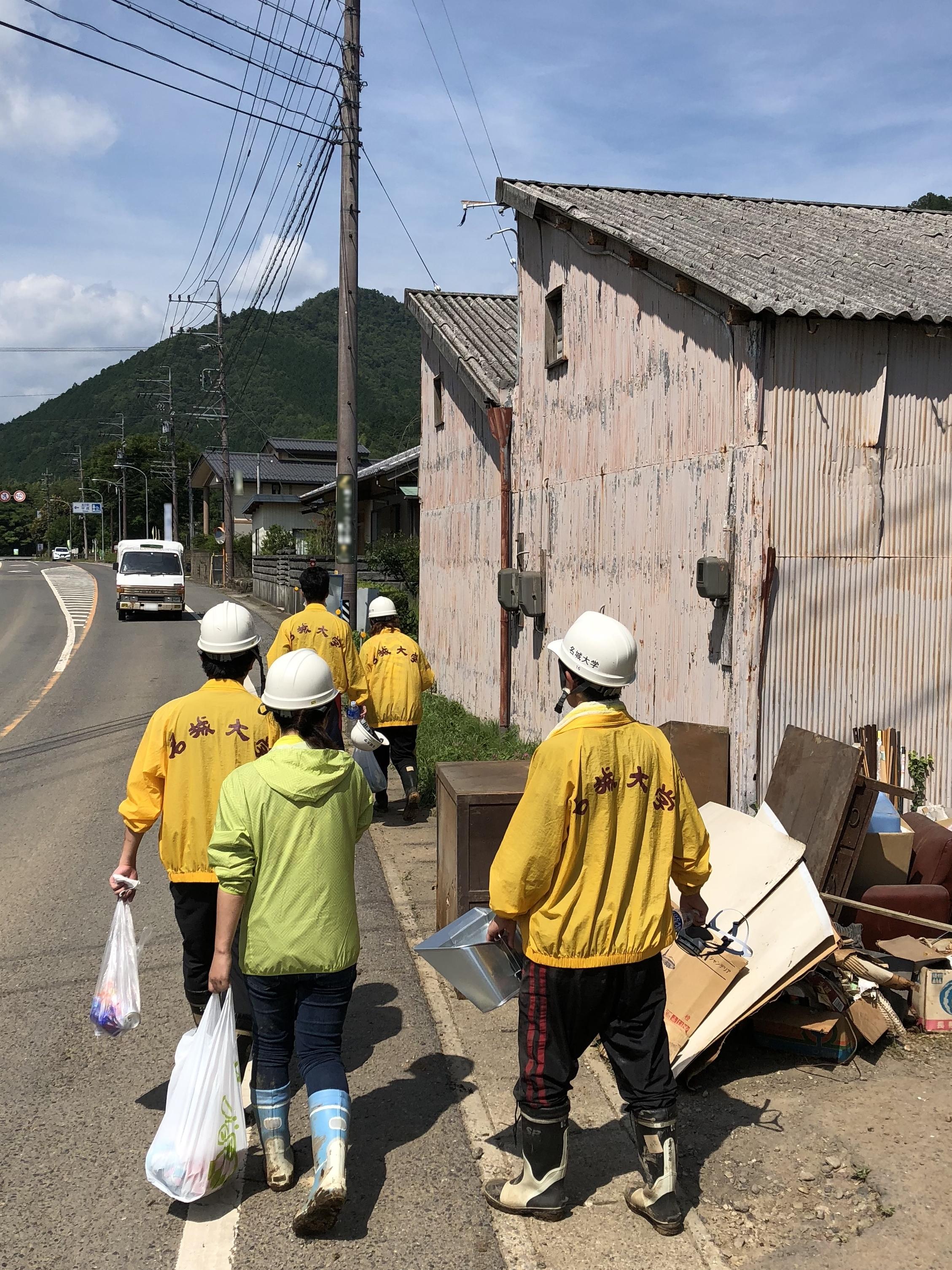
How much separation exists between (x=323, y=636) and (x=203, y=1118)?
14.3ft

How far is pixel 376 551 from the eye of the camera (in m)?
25.1

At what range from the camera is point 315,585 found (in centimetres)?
748

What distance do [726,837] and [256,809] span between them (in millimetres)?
2851

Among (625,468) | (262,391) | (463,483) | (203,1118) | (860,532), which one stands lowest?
(203,1118)

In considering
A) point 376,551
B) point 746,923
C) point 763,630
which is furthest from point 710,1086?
point 376,551

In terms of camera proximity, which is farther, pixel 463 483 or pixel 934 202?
pixel 934 202

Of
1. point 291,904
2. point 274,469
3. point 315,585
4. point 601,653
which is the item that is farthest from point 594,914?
point 274,469

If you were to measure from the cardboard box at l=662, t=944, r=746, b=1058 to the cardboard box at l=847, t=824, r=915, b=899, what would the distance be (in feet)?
4.51

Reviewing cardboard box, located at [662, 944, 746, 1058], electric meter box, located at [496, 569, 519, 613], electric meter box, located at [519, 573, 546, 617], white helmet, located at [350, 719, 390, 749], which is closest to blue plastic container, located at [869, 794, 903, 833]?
cardboard box, located at [662, 944, 746, 1058]

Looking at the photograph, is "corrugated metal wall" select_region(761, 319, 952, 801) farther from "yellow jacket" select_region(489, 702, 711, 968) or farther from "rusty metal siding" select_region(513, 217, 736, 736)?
"yellow jacket" select_region(489, 702, 711, 968)

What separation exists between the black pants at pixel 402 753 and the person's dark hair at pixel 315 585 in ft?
4.80

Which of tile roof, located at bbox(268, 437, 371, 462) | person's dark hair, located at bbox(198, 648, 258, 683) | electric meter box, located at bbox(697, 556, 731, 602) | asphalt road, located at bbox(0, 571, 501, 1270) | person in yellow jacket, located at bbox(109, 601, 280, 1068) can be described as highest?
tile roof, located at bbox(268, 437, 371, 462)

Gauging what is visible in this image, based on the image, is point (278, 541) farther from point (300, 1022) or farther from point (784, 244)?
point (300, 1022)

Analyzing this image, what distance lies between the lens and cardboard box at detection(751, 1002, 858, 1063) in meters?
4.50
